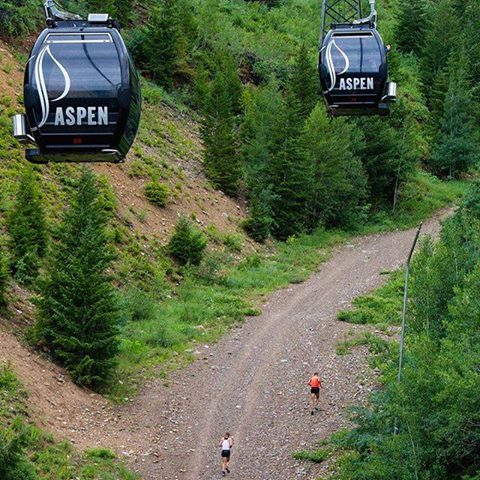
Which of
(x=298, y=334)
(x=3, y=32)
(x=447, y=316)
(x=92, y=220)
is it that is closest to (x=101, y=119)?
(x=92, y=220)

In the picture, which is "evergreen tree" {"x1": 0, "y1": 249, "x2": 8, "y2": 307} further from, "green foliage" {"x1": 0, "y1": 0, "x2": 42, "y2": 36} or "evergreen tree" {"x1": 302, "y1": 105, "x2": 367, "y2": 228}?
"evergreen tree" {"x1": 302, "y1": 105, "x2": 367, "y2": 228}

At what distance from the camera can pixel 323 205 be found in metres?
44.9

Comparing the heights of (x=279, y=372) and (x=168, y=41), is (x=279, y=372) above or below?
below

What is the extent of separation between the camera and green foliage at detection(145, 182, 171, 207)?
1510 inches

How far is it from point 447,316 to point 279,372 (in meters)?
5.78

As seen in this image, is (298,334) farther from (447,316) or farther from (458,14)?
(458,14)

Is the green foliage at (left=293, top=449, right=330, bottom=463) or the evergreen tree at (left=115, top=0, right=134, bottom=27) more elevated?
the evergreen tree at (left=115, top=0, right=134, bottom=27)

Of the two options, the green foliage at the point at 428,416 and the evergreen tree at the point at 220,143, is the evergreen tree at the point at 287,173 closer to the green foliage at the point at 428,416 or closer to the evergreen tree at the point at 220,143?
the evergreen tree at the point at 220,143

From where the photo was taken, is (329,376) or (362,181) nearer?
(329,376)

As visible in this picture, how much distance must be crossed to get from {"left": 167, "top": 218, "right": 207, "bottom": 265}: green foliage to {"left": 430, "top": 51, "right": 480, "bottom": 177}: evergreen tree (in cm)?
2533

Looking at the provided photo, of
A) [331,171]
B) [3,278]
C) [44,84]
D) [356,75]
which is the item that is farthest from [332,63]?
[331,171]

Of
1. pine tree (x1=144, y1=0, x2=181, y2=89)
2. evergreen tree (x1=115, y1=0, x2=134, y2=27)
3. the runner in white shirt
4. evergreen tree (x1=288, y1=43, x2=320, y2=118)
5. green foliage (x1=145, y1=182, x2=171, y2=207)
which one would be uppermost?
evergreen tree (x1=115, y1=0, x2=134, y2=27)

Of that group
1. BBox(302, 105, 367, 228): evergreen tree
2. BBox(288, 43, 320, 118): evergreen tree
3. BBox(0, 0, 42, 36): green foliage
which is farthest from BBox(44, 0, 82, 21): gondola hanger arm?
BBox(288, 43, 320, 118): evergreen tree

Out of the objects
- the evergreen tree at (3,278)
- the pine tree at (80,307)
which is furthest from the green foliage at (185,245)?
the evergreen tree at (3,278)
